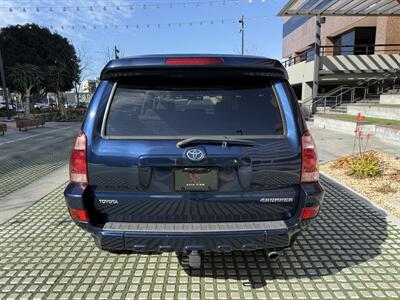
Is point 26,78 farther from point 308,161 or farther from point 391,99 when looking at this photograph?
point 308,161

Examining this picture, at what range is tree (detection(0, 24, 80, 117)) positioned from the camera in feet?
85.1

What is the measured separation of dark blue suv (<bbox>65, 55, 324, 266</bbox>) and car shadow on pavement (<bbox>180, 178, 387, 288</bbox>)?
2.49 feet

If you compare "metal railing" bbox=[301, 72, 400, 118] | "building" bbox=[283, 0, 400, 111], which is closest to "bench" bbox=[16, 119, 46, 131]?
"building" bbox=[283, 0, 400, 111]

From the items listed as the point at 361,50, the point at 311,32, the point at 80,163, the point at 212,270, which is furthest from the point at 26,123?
the point at 311,32

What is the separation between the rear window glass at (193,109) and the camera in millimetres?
2590

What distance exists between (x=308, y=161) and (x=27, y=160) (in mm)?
8851

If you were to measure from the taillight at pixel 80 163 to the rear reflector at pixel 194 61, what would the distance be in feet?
2.97

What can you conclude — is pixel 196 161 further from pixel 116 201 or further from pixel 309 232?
pixel 309 232

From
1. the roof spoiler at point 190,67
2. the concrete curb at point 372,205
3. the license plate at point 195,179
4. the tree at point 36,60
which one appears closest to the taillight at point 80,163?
the roof spoiler at point 190,67

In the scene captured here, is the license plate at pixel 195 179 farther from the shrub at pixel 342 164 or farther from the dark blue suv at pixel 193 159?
the shrub at pixel 342 164

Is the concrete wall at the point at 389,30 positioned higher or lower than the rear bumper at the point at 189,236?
higher

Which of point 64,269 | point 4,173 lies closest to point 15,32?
point 4,173

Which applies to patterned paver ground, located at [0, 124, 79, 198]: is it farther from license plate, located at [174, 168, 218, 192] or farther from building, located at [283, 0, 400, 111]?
building, located at [283, 0, 400, 111]

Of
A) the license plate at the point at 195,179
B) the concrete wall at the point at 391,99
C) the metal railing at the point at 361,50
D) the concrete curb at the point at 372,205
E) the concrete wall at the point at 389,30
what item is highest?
the concrete wall at the point at 389,30
